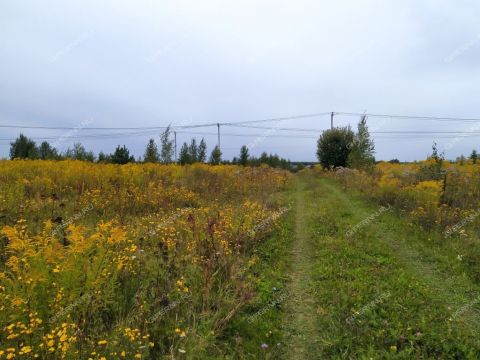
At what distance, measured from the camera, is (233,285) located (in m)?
4.92

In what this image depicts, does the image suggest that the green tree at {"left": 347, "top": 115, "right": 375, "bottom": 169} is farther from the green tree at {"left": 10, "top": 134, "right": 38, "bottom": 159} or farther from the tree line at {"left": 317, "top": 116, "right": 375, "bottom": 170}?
the green tree at {"left": 10, "top": 134, "right": 38, "bottom": 159}

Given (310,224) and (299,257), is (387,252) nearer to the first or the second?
(299,257)

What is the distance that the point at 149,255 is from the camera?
529 cm

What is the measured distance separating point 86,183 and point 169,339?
326 inches

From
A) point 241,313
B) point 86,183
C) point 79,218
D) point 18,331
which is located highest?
point 86,183

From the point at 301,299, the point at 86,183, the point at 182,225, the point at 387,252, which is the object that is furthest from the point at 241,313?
the point at 86,183

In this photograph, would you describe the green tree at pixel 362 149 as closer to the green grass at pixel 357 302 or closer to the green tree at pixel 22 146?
the green grass at pixel 357 302

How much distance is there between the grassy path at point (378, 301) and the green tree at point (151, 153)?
2433cm

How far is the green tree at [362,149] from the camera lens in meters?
20.4

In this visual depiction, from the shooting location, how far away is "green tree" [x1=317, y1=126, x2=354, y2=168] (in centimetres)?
3634

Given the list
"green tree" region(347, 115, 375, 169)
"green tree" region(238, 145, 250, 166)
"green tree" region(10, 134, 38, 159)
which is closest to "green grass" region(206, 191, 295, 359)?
"green tree" region(347, 115, 375, 169)

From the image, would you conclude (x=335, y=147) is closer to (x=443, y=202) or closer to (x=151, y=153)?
(x=151, y=153)

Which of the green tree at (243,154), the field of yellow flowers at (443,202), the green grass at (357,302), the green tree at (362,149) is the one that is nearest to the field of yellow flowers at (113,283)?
the green grass at (357,302)

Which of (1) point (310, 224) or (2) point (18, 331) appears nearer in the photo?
(2) point (18, 331)
